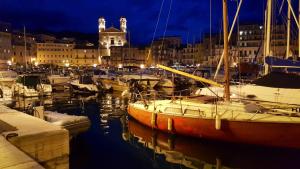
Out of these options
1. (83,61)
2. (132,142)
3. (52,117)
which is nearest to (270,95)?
(132,142)

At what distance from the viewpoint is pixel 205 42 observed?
119 m

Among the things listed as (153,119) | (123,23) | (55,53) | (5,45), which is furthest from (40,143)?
(123,23)

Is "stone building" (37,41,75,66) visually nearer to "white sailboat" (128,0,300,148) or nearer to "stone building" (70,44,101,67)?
"stone building" (70,44,101,67)

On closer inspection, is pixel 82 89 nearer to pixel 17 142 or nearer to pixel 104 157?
pixel 104 157

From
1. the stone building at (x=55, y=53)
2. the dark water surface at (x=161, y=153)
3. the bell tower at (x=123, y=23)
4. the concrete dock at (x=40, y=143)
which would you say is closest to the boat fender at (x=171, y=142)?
the dark water surface at (x=161, y=153)

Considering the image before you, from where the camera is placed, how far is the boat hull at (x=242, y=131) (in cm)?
1437

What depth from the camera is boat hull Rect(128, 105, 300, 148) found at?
1437 cm

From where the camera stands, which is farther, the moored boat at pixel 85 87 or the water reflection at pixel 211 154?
the moored boat at pixel 85 87

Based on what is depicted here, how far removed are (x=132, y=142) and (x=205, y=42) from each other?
344ft

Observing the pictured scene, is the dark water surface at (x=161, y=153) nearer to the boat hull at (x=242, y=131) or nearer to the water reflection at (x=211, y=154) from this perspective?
the water reflection at (x=211, y=154)

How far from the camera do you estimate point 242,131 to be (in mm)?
15023

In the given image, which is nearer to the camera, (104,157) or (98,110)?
(104,157)

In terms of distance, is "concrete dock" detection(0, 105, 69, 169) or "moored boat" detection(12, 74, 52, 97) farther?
"moored boat" detection(12, 74, 52, 97)

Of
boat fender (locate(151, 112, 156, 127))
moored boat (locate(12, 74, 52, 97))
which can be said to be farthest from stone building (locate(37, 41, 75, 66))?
boat fender (locate(151, 112, 156, 127))
